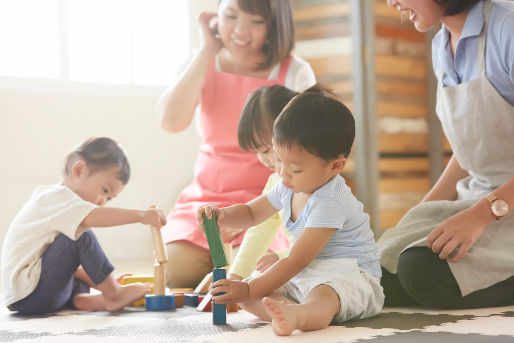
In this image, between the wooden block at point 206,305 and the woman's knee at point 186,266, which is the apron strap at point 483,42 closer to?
the wooden block at point 206,305

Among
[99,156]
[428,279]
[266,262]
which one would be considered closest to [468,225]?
[428,279]

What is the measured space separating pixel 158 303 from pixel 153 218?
189mm

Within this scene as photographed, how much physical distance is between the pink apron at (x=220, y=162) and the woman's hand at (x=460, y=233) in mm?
746

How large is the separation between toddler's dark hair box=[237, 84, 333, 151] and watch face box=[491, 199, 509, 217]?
45 cm

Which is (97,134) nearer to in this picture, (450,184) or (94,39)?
(94,39)

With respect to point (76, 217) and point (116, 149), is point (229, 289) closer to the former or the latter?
point (76, 217)

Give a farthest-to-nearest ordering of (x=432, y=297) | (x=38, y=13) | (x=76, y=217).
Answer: (x=38, y=13) → (x=76, y=217) → (x=432, y=297)

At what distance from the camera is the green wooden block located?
1.13 meters

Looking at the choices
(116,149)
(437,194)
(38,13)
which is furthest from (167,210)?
(437,194)

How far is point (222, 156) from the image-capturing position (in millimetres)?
2016

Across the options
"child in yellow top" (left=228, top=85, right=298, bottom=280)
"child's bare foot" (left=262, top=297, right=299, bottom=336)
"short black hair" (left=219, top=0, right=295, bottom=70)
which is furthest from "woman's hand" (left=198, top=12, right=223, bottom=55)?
"child's bare foot" (left=262, top=297, right=299, bottom=336)

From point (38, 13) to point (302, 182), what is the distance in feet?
7.65

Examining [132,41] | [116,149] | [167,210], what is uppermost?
[132,41]

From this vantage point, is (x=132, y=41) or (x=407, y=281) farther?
(x=132, y=41)
